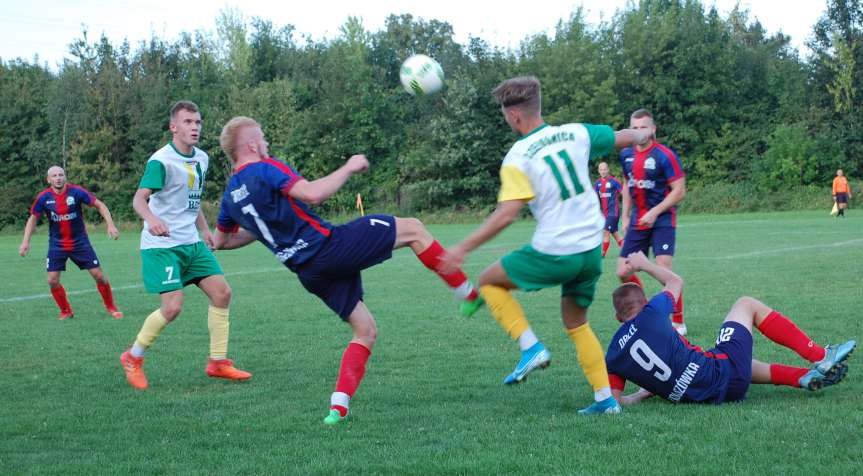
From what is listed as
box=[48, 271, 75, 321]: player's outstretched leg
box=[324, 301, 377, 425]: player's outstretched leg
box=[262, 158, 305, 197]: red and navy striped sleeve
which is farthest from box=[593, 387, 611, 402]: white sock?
box=[48, 271, 75, 321]: player's outstretched leg

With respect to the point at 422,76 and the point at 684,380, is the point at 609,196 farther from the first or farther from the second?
the point at 684,380

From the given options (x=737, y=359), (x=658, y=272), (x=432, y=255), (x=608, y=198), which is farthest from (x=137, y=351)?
(x=608, y=198)

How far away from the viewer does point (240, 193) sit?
516 centimetres

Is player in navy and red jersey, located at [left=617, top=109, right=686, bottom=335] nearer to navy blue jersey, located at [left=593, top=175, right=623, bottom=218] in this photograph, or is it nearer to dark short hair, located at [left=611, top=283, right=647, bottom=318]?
dark short hair, located at [left=611, top=283, right=647, bottom=318]

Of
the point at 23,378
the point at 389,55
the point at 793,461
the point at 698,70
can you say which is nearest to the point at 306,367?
the point at 23,378

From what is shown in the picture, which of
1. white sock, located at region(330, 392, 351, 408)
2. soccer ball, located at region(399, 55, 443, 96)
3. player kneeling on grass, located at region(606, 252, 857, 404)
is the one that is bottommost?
white sock, located at region(330, 392, 351, 408)

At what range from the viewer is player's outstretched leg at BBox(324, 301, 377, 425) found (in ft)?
17.1

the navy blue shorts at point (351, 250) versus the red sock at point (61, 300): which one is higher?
the navy blue shorts at point (351, 250)

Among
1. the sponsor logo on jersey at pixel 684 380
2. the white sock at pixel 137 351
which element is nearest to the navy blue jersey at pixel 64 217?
the white sock at pixel 137 351

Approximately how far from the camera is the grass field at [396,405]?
4.23m

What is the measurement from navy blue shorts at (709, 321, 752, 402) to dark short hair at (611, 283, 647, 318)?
544 millimetres

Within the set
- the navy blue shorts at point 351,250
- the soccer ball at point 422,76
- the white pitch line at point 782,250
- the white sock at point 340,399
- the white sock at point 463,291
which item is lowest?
the white pitch line at point 782,250

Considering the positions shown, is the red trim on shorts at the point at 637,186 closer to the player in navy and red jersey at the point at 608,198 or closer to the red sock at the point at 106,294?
the red sock at the point at 106,294

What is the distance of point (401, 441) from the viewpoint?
467 centimetres
